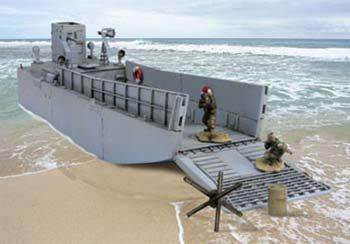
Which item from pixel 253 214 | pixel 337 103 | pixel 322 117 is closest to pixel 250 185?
pixel 253 214

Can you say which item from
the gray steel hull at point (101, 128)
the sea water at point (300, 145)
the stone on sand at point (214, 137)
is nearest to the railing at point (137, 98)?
the gray steel hull at point (101, 128)

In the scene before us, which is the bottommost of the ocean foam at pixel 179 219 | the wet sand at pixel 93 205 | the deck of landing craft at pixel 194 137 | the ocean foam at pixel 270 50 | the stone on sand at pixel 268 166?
the wet sand at pixel 93 205

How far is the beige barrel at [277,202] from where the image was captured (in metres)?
6.66

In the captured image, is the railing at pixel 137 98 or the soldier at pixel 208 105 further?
the soldier at pixel 208 105

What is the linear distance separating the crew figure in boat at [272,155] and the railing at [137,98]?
1764 millimetres

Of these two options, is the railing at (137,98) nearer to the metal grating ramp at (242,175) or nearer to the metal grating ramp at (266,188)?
the metal grating ramp at (242,175)

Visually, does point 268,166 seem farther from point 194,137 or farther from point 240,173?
point 194,137

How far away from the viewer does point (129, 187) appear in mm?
8305

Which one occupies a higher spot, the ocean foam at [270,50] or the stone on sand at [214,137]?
the ocean foam at [270,50]

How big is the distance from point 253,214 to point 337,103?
40.7 feet

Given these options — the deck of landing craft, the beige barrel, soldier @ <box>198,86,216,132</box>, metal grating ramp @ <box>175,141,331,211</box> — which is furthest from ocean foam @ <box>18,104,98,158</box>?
the beige barrel

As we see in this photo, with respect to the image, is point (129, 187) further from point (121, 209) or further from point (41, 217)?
point (41, 217)

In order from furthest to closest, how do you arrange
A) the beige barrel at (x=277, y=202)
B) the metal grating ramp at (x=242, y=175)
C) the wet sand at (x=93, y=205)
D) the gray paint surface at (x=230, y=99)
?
the gray paint surface at (x=230, y=99) → the metal grating ramp at (x=242, y=175) → the beige barrel at (x=277, y=202) → the wet sand at (x=93, y=205)

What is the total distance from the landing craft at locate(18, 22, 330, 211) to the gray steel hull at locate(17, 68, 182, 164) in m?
0.02
